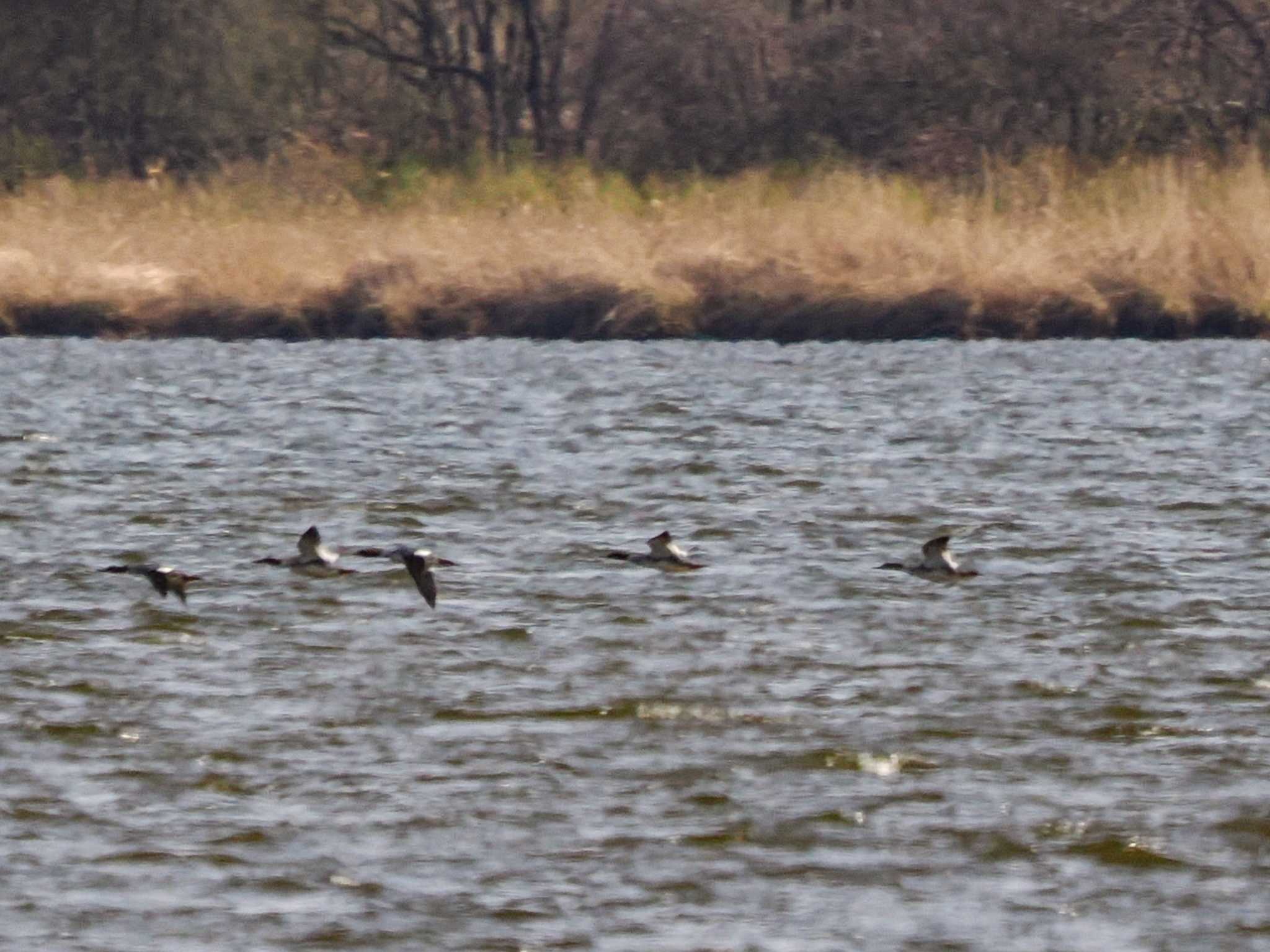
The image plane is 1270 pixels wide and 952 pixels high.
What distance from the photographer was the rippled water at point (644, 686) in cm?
727

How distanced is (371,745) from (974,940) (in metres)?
2.69

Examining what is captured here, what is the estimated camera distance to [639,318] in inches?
938

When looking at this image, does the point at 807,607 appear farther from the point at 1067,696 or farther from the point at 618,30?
the point at 618,30

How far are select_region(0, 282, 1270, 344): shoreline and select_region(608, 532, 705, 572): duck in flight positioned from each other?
11255 mm

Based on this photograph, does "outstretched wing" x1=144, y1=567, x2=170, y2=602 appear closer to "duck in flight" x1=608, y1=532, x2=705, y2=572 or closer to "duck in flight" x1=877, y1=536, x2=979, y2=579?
"duck in flight" x1=608, y1=532, x2=705, y2=572

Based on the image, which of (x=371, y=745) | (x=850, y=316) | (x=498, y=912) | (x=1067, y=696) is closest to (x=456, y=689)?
(x=371, y=745)

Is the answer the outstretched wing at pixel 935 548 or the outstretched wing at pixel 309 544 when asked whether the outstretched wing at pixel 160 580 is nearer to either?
the outstretched wing at pixel 309 544

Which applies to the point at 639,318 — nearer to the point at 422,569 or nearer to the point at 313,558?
the point at 313,558

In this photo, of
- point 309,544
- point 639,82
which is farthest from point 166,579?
point 639,82

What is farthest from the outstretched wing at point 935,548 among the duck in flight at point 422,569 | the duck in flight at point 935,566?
the duck in flight at point 422,569

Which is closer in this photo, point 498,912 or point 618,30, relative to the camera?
point 498,912

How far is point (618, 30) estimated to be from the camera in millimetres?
30875

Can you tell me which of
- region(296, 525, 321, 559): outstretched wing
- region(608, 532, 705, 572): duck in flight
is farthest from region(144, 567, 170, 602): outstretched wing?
region(608, 532, 705, 572): duck in flight

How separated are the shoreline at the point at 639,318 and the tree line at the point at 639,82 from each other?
3.08 meters
